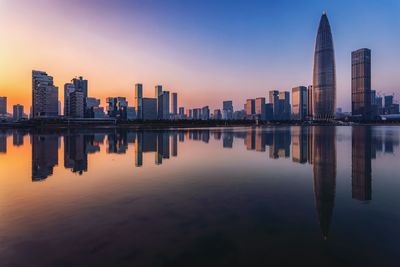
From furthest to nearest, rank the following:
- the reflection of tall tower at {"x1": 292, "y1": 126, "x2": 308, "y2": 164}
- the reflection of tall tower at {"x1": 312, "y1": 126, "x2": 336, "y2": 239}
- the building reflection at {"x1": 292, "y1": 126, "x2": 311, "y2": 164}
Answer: the reflection of tall tower at {"x1": 292, "y1": 126, "x2": 308, "y2": 164} → the building reflection at {"x1": 292, "y1": 126, "x2": 311, "y2": 164} → the reflection of tall tower at {"x1": 312, "y1": 126, "x2": 336, "y2": 239}

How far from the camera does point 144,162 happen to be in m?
35.4

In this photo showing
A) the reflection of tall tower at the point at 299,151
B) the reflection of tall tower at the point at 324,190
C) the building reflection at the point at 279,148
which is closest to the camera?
the reflection of tall tower at the point at 324,190

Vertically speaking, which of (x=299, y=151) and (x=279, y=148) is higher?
(x=279, y=148)

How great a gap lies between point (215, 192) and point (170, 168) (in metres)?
12.0

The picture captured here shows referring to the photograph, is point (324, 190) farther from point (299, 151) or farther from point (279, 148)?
point (279, 148)

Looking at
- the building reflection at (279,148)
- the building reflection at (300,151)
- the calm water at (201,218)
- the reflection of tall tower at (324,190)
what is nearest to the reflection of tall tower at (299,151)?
the building reflection at (300,151)

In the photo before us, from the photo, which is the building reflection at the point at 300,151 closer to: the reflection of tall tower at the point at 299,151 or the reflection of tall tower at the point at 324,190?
the reflection of tall tower at the point at 299,151

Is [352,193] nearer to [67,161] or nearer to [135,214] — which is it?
[135,214]

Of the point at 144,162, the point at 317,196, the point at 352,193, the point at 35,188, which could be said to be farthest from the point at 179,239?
the point at 144,162

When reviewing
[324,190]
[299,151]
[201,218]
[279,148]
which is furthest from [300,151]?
[201,218]

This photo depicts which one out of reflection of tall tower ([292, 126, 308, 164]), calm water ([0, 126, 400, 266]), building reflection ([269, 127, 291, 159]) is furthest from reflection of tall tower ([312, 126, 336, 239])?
building reflection ([269, 127, 291, 159])

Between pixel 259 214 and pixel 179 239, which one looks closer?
pixel 179 239

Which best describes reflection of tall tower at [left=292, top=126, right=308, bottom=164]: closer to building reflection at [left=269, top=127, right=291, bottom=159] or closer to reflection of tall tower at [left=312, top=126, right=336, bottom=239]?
building reflection at [left=269, top=127, right=291, bottom=159]

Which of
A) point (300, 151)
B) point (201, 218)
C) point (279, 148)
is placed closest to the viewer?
point (201, 218)
